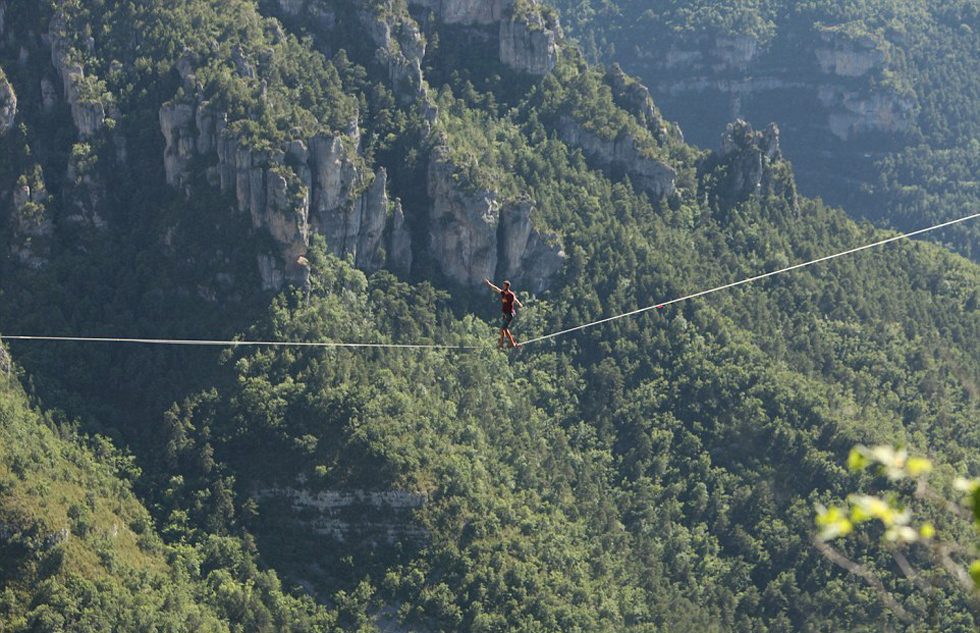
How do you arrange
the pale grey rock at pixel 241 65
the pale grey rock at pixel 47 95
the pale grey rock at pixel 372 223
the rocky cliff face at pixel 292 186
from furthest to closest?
the pale grey rock at pixel 372 223 < the pale grey rock at pixel 241 65 < the pale grey rock at pixel 47 95 < the rocky cliff face at pixel 292 186

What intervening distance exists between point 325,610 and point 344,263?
2117cm

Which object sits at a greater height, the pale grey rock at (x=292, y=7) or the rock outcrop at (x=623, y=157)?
the pale grey rock at (x=292, y=7)

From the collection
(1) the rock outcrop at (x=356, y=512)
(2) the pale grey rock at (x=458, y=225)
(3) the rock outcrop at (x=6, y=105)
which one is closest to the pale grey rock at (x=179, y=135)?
(3) the rock outcrop at (x=6, y=105)

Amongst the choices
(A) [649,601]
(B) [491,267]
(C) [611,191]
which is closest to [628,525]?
(A) [649,601]

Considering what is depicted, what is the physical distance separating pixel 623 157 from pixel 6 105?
140 feet

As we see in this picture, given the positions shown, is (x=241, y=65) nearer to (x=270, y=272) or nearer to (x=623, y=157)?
(x=270, y=272)

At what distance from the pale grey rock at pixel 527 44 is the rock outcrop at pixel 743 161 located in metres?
14.3

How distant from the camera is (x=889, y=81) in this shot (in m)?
194

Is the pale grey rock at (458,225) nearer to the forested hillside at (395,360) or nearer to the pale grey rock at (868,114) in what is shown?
the forested hillside at (395,360)

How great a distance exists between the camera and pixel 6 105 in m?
88.8

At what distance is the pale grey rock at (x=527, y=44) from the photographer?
361 ft

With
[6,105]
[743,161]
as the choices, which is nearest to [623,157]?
[743,161]

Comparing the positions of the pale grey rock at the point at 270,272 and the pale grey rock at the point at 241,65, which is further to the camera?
the pale grey rock at the point at 241,65

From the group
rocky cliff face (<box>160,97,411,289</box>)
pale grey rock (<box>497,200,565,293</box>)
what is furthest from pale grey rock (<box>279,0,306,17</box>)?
pale grey rock (<box>497,200,565,293</box>)
